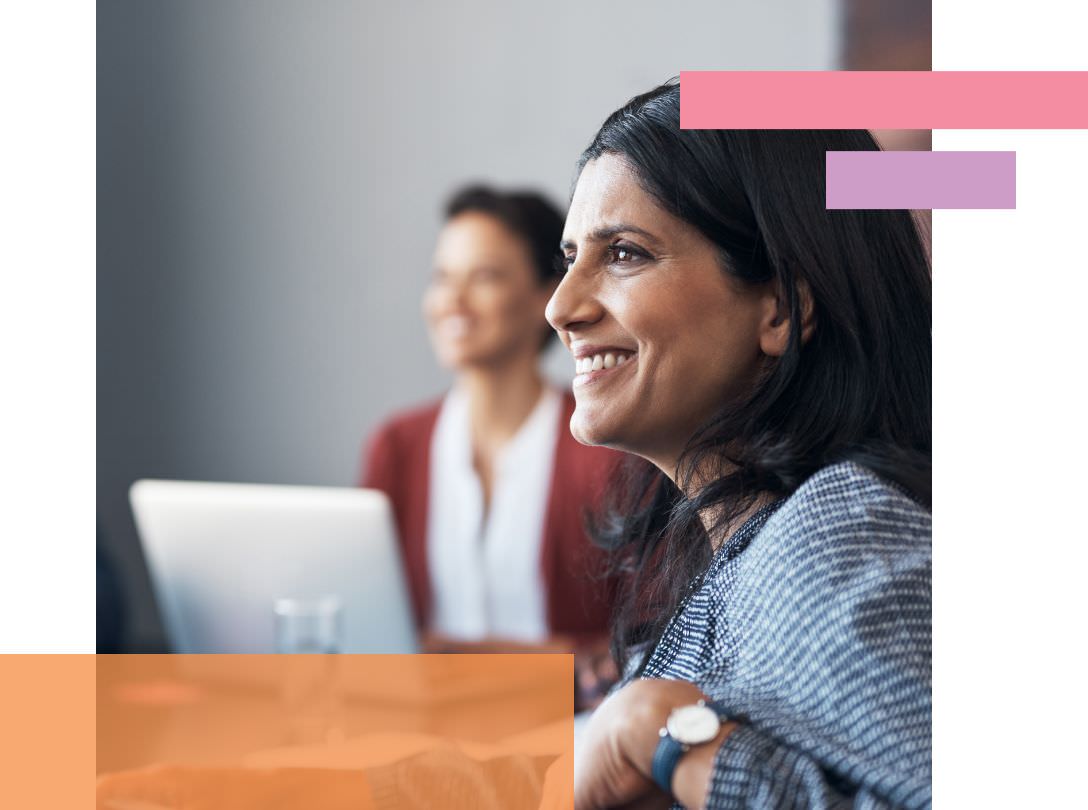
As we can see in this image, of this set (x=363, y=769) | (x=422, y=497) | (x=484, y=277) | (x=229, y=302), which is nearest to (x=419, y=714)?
(x=363, y=769)

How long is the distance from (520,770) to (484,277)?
1490 mm

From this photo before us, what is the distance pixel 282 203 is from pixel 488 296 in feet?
3.33

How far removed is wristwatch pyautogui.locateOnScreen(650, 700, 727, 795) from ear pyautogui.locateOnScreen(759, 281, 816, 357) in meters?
0.25

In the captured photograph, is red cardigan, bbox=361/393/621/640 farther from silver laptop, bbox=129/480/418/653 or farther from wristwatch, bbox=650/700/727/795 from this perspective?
wristwatch, bbox=650/700/727/795

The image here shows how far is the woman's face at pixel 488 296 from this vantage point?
7.26 feet

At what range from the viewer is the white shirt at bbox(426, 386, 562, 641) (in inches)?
79.7

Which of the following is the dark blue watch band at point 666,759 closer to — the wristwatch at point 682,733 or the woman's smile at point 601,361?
the wristwatch at point 682,733

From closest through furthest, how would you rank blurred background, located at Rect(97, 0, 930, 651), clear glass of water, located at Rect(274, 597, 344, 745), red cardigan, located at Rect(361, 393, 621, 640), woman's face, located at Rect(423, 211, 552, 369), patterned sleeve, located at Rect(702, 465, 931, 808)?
patterned sleeve, located at Rect(702, 465, 931, 808) < clear glass of water, located at Rect(274, 597, 344, 745) < red cardigan, located at Rect(361, 393, 621, 640) < woman's face, located at Rect(423, 211, 552, 369) < blurred background, located at Rect(97, 0, 930, 651)

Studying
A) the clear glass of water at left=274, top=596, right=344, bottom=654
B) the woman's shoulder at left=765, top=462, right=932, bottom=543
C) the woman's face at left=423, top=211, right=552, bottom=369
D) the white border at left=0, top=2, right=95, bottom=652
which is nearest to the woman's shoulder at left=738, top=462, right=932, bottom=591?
the woman's shoulder at left=765, top=462, right=932, bottom=543

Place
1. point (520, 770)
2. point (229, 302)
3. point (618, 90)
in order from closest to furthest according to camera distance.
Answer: point (520, 770) < point (618, 90) < point (229, 302)

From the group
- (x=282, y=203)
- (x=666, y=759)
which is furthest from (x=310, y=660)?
(x=282, y=203)
